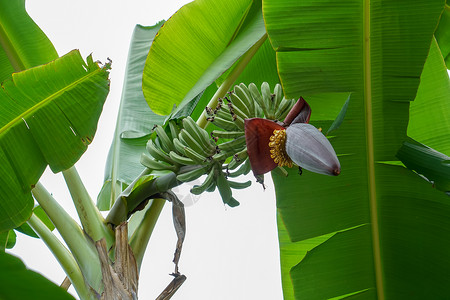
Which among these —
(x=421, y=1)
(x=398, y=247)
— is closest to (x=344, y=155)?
(x=398, y=247)

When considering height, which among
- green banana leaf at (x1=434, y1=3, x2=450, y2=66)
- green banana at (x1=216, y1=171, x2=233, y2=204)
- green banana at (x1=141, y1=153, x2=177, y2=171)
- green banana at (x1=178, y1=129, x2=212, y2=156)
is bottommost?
green banana at (x1=216, y1=171, x2=233, y2=204)

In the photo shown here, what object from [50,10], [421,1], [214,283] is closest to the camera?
[421,1]

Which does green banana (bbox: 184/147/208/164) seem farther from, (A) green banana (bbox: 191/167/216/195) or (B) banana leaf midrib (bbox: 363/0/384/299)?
(B) banana leaf midrib (bbox: 363/0/384/299)

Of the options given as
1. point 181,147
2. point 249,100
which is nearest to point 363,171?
point 249,100

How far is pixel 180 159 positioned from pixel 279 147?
0.82 ft

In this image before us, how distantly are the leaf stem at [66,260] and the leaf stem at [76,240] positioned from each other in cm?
3

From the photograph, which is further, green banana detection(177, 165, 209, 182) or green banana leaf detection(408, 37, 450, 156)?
green banana leaf detection(408, 37, 450, 156)

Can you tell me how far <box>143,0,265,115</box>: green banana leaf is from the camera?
1.33m

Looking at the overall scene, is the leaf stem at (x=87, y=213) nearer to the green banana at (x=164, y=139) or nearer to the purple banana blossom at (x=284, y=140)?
the green banana at (x=164, y=139)

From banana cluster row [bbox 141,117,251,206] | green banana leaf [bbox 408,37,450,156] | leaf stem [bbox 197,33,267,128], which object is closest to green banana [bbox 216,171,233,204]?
banana cluster row [bbox 141,117,251,206]

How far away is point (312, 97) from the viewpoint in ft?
3.68

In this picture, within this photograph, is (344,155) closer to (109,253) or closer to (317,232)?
(317,232)

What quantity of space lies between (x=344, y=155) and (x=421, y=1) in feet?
1.18

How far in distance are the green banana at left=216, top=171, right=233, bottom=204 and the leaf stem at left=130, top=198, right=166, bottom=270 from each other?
224mm
